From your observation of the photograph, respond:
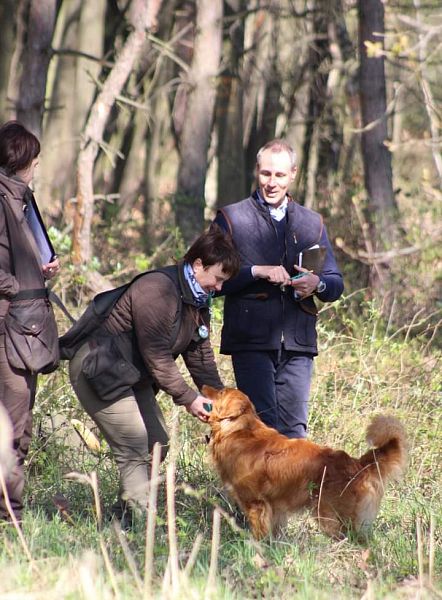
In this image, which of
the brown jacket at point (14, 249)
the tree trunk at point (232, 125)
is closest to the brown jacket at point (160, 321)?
the brown jacket at point (14, 249)

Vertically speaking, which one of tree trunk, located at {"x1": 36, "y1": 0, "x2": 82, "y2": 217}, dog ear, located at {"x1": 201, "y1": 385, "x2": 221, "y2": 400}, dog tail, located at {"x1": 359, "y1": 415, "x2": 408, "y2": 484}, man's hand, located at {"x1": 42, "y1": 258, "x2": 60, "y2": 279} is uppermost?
tree trunk, located at {"x1": 36, "y1": 0, "x2": 82, "y2": 217}

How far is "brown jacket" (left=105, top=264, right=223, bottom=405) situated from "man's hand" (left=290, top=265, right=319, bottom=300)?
0.64 meters

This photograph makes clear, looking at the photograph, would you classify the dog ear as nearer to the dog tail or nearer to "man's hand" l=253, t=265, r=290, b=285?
"man's hand" l=253, t=265, r=290, b=285

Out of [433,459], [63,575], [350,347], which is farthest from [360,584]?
[350,347]

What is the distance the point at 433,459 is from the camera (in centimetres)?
761

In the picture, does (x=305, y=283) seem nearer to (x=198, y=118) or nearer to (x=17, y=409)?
(x=17, y=409)

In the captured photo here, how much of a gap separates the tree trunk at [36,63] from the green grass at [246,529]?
13.8 feet

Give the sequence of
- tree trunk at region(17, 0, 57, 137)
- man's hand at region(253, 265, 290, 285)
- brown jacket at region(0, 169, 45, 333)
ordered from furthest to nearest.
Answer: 1. tree trunk at region(17, 0, 57, 137)
2. man's hand at region(253, 265, 290, 285)
3. brown jacket at region(0, 169, 45, 333)

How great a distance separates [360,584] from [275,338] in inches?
67.8

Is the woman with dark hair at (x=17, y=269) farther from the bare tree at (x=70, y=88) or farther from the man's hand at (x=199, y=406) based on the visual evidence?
the bare tree at (x=70, y=88)

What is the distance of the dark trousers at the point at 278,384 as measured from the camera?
6.10m

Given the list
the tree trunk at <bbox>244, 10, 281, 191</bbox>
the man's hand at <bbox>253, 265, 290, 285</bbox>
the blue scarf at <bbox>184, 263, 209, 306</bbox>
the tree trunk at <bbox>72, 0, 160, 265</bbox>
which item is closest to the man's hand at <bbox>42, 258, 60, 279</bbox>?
the blue scarf at <bbox>184, 263, 209, 306</bbox>

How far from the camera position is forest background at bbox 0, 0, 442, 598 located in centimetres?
670

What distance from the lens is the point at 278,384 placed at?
20.5ft
